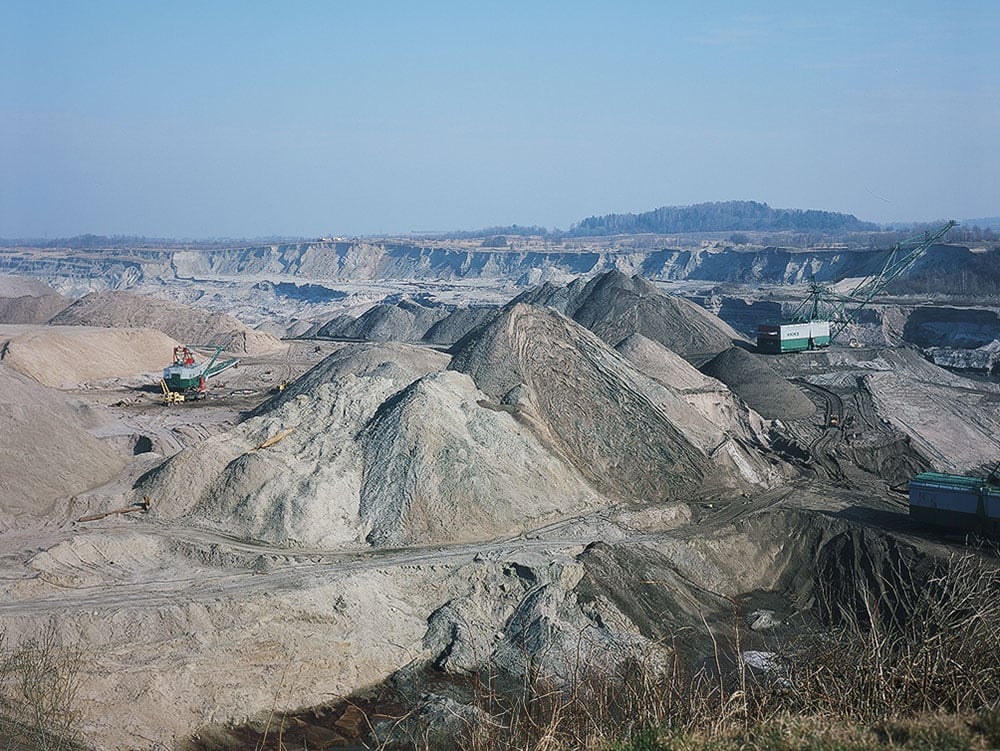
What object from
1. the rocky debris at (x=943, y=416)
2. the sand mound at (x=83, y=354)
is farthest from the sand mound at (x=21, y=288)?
the rocky debris at (x=943, y=416)

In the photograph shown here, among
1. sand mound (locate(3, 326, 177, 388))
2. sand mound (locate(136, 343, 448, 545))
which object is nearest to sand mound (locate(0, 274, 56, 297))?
sand mound (locate(3, 326, 177, 388))

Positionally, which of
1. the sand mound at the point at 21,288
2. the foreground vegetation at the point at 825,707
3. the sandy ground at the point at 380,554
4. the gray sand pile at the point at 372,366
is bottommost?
the sandy ground at the point at 380,554

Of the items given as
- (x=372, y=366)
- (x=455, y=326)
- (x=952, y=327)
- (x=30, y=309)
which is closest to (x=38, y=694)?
(x=372, y=366)

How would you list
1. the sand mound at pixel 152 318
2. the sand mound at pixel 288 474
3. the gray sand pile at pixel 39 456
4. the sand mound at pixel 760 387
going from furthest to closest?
1. the sand mound at pixel 152 318
2. the sand mound at pixel 760 387
3. the gray sand pile at pixel 39 456
4. the sand mound at pixel 288 474

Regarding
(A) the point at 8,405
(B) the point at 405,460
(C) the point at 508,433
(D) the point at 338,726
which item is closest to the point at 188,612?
(D) the point at 338,726

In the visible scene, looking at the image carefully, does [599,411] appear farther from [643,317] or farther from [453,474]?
[643,317]

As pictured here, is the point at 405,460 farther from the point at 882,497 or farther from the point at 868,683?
the point at 868,683

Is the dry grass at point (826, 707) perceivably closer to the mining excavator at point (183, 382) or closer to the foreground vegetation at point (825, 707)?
the foreground vegetation at point (825, 707)

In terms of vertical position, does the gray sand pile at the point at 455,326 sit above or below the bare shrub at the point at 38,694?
above
